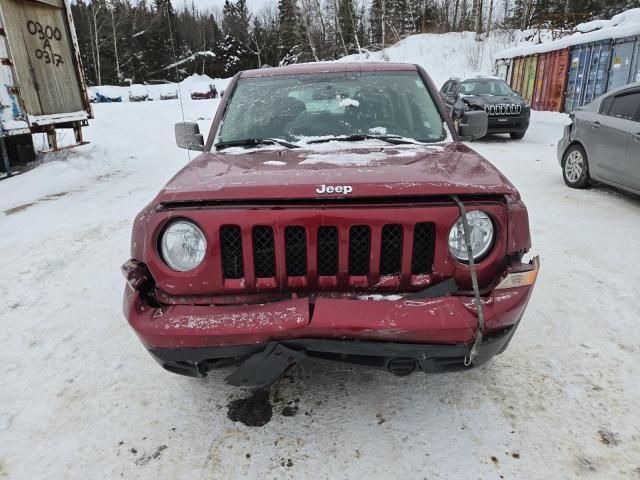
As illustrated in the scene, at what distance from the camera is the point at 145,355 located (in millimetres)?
2936

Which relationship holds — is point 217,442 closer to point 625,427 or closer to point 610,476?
point 610,476

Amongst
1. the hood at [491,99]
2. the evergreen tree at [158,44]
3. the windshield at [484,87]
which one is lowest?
the hood at [491,99]

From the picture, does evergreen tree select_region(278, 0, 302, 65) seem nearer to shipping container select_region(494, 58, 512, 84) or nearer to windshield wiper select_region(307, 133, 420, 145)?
shipping container select_region(494, 58, 512, 84)

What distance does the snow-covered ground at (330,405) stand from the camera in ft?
6.77

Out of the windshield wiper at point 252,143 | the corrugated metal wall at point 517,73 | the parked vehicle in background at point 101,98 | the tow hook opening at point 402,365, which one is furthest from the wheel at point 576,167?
the parked vehicle in background at point 101,98

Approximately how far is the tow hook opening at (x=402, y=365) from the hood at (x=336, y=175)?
704 millimetres

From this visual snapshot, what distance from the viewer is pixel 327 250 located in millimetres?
2053

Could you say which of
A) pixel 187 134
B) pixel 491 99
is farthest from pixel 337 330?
pixel 491 99

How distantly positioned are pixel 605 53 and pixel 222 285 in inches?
692

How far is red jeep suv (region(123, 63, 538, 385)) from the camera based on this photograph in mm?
1907

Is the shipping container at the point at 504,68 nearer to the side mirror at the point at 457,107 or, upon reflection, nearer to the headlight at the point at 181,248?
the side mirror at the point at 457,107

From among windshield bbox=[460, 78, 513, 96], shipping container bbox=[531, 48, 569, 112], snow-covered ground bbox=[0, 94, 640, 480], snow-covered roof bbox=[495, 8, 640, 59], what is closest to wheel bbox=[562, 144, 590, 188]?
snow-covered ground bbox=[0, 94, 640, 480]

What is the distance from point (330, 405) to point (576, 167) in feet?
20.5

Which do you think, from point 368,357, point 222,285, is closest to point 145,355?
point 222,285
